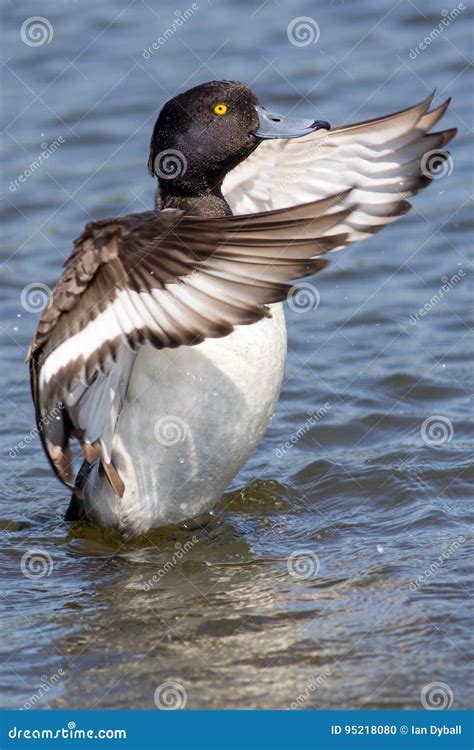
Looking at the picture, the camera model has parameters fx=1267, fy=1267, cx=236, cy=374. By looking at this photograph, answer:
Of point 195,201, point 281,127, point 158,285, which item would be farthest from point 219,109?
point 158,285

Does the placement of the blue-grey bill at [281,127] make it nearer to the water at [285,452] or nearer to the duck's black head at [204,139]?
the duck's black head at [204,139]

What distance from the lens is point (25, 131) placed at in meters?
12.6

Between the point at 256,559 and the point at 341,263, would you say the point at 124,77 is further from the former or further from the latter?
the point at 256,559

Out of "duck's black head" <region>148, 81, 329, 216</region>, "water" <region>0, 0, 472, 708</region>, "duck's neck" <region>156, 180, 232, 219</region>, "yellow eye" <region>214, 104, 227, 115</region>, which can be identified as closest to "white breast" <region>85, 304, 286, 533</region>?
"water" <region>0, 0, 472, 708</region>

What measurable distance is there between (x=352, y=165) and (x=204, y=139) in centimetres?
78

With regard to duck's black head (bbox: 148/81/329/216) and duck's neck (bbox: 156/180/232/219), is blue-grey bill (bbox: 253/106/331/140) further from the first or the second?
duck's neck (bbox: 156/180/232/219)

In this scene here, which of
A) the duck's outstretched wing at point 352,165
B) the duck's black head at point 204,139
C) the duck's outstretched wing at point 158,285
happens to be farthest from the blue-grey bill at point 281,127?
the duck's outstretched wing at point 158,285

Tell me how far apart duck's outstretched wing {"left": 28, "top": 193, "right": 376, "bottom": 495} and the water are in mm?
958

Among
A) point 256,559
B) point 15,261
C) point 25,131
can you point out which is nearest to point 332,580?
point 256,559

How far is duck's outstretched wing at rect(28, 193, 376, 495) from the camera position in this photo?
4.57 m

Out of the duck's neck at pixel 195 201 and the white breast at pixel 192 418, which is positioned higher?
the duck's neck at pixel 195 201

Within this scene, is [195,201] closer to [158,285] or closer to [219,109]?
[219,109]

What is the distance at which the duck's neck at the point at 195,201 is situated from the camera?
6.25m

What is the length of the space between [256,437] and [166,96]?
740cm
